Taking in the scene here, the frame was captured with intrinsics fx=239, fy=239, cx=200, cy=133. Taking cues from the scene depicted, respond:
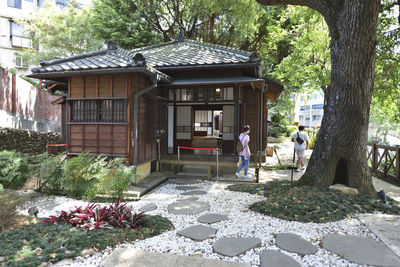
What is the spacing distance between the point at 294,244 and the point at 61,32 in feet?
73.2

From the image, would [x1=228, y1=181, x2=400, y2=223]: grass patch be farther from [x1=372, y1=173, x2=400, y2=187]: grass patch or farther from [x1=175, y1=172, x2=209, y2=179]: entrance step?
[x1=372, y1=173, x2=400, y2=187]: grass patch

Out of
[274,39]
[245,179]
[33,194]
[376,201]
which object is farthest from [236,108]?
[274,39]

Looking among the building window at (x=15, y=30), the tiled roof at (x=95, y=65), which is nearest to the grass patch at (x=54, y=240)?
the tiled roof at (x=95, y=65)

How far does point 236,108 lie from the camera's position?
8820mm

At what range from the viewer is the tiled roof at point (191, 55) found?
873 cm

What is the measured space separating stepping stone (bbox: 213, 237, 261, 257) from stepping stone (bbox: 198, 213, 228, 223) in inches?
32.0

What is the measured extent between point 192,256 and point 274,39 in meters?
15.8

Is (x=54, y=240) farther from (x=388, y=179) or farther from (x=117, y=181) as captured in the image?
(x=388, y=179)

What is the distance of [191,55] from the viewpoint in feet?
32.9

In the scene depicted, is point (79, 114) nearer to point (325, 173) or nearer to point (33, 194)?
point (33, 194)

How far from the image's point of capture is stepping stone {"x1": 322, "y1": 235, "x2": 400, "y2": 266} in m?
3.05

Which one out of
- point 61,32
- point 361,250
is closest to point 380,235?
point 361,250

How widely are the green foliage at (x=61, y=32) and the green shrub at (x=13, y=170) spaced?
48.7 feet

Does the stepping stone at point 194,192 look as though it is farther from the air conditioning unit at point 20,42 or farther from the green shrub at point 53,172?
the air conditioning unit at point 20,42
